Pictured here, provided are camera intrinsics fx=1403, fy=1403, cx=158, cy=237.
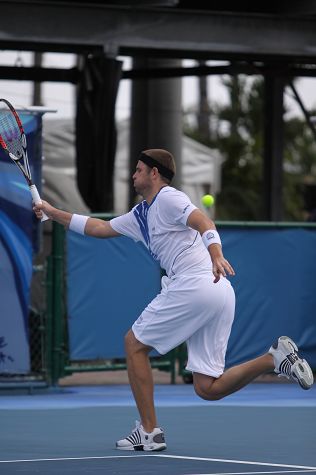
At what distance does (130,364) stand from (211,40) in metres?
8.49

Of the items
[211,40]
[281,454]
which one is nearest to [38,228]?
[211,40]

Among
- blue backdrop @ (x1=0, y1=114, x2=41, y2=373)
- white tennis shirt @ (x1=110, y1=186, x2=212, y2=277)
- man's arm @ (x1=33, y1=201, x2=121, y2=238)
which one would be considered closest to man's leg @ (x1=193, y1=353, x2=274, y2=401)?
white tennis shirt @ (x1=110, y1=186, x2=212, y2=277)

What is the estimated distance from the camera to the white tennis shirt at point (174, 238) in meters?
8.93

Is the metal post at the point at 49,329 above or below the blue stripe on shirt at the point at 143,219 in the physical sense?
below

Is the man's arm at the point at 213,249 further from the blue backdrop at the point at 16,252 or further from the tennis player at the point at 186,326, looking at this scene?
the blue backdrop at the point at 16,252

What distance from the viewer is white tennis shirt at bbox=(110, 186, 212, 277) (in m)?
8.93

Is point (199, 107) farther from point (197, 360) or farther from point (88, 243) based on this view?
point (197, 360)

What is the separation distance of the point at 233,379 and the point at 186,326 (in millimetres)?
452

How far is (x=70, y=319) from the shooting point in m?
14.0

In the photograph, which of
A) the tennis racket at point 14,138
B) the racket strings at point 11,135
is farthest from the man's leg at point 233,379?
the racket strings at point 11,135

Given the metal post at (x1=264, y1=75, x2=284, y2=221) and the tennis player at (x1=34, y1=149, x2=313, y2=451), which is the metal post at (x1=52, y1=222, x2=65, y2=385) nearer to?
the tennis player at (x1=34, y1=149, x2=313, y2=451)

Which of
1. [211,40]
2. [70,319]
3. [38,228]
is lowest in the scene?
[70,319]

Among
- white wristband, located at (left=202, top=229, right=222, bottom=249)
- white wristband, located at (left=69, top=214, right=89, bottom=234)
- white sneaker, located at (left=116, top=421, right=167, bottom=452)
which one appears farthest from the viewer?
white wristband, located at (left=69, top=214, right=89, bottom=234)

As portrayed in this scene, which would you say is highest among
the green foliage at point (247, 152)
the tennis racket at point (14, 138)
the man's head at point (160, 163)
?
the tennis racket at point (14, 138)
